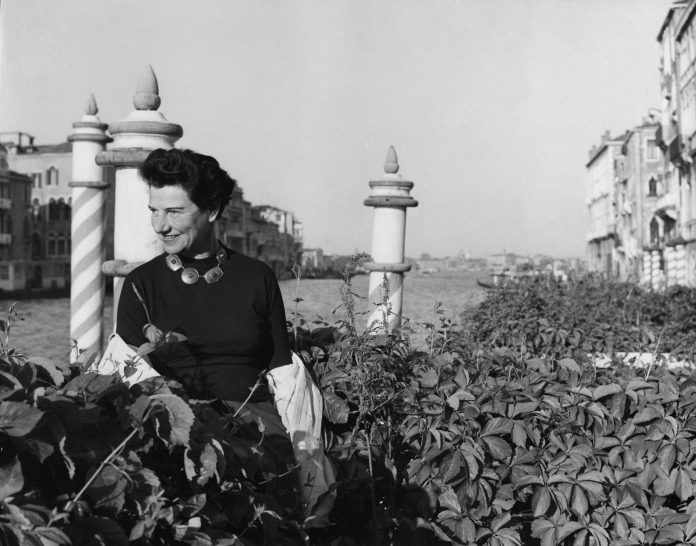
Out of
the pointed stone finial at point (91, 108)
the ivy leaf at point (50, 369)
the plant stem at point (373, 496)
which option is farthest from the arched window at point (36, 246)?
the ivy leaf at point (50, 369)

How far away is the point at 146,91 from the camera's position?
4.97 m

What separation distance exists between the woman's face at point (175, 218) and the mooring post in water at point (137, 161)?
83.2 inches

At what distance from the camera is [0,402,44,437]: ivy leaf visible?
1.51 metres

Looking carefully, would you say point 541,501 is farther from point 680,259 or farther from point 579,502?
point 680,259

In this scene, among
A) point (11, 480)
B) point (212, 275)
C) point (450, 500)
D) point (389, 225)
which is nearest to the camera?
point (11, 480)

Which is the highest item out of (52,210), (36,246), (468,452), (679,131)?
(679,131)

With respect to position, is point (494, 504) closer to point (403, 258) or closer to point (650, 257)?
point (403, 258)

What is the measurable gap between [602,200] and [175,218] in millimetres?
81026

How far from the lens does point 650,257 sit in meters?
46.1

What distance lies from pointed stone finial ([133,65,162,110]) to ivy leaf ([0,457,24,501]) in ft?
12.3

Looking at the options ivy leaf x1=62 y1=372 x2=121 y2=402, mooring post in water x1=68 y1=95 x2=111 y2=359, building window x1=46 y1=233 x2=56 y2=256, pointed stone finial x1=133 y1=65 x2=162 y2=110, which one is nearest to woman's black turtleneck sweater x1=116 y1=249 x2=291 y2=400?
ivy leaf x1=62 y1=372 x2=121 y2=402

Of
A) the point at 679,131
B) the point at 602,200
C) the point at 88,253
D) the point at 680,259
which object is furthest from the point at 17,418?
the point at 602,200

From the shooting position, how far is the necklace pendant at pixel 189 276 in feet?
9.31

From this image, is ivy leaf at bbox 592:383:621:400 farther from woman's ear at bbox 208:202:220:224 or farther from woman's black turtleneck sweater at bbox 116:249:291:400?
woman's ear at bbox 208:202:220:224
